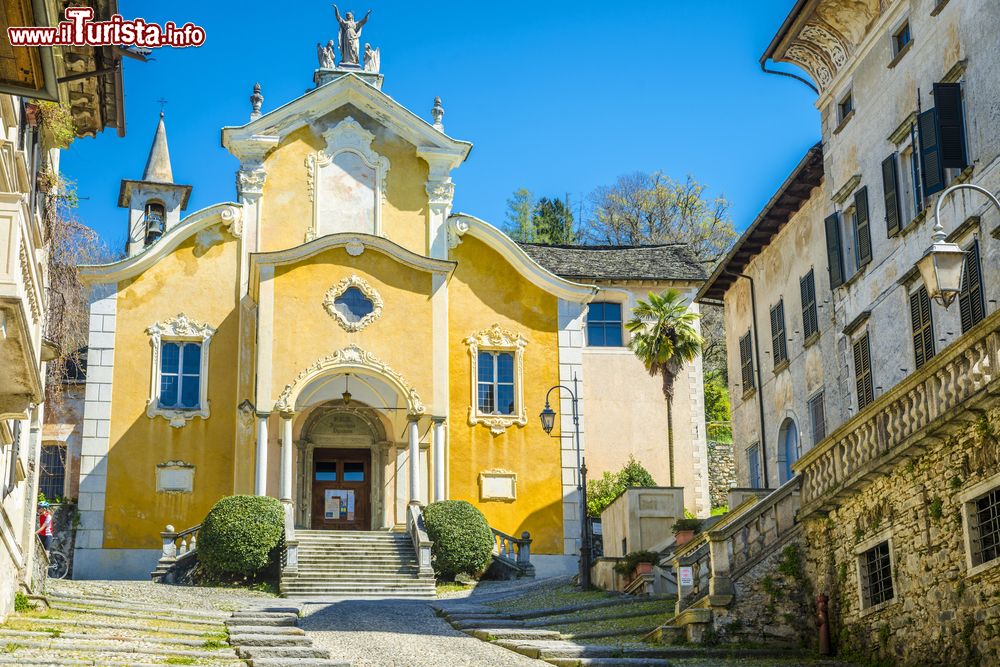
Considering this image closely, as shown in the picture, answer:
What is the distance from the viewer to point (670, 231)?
221 feet

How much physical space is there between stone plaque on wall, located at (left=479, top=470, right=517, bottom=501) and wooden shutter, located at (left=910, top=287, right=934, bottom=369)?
16975mm

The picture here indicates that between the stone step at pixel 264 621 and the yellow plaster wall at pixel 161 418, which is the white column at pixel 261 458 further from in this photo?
the stone step at pixel 264 621

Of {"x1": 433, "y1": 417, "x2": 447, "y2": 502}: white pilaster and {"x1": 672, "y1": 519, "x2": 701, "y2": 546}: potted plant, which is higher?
{"x1": 433, "y1": 417, "x2": 447, "y2": 502}: white pilaster

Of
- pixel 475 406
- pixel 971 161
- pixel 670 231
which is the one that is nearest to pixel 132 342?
pixel 475 406

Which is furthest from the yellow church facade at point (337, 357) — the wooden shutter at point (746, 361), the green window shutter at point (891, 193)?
the green window shutter at point (891, 193)

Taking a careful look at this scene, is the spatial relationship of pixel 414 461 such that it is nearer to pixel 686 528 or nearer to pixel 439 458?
pixel 439 458

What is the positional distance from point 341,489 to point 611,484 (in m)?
7.88

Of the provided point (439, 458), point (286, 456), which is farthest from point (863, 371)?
point (286, 456)

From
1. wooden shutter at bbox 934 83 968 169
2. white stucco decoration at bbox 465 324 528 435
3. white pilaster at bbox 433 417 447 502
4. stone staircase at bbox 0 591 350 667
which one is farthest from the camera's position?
white stucco decoration at bbox 465 324 528 435

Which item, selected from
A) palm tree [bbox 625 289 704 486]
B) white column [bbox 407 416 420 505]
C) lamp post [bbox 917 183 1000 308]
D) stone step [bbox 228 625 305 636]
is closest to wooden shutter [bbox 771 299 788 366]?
palm tree [bbox 625 289 704 486]

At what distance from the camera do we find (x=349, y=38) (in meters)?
43.8

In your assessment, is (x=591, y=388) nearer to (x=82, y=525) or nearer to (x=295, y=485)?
(x=295, y=485)

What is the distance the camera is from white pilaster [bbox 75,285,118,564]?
36.7 m

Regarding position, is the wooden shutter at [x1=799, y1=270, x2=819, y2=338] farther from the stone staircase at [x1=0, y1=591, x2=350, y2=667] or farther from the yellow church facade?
the stone staircase at [x1=0, y1=591, x2=350, y2=667]
